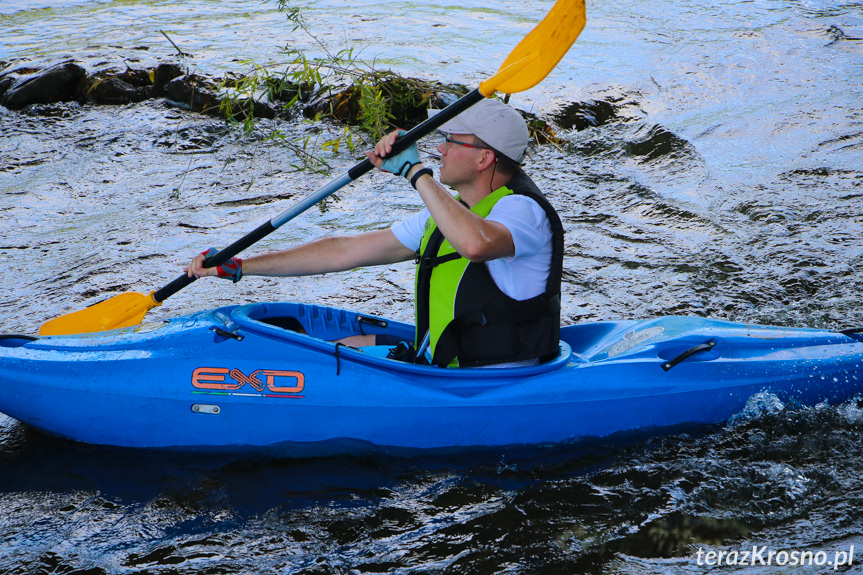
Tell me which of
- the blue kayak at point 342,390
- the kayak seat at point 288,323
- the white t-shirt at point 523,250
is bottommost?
the blue kayak at point 342,390

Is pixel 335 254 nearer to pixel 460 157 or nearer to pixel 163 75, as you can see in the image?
pixel 460 157

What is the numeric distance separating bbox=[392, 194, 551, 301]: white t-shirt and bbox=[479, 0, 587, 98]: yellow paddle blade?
43 cm

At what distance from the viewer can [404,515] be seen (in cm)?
237

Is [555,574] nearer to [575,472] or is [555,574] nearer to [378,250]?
[575,472]

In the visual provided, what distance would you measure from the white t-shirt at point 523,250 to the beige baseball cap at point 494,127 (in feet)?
0.51

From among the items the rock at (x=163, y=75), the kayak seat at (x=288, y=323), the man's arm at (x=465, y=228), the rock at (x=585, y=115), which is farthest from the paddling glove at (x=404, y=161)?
the rock at (x=163, y=75)

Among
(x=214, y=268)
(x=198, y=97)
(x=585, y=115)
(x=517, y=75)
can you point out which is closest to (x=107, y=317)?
(x=214, y=268)

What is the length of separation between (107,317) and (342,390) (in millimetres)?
944

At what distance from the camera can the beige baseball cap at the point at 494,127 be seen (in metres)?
2.37

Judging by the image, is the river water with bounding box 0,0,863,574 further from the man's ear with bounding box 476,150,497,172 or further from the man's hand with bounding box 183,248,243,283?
the man's ear with bounding box 476,150,497,172

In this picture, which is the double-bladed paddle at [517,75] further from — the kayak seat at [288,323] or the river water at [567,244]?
the river water at [567,244]

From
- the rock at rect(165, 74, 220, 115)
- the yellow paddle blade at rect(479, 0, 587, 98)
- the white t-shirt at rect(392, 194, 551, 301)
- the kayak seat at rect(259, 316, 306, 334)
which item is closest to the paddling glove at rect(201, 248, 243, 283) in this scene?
the kayak seat at rect(259, 316, 306, 334)

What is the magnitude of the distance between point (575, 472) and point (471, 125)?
110 cm

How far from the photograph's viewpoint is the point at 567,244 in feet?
14.9
